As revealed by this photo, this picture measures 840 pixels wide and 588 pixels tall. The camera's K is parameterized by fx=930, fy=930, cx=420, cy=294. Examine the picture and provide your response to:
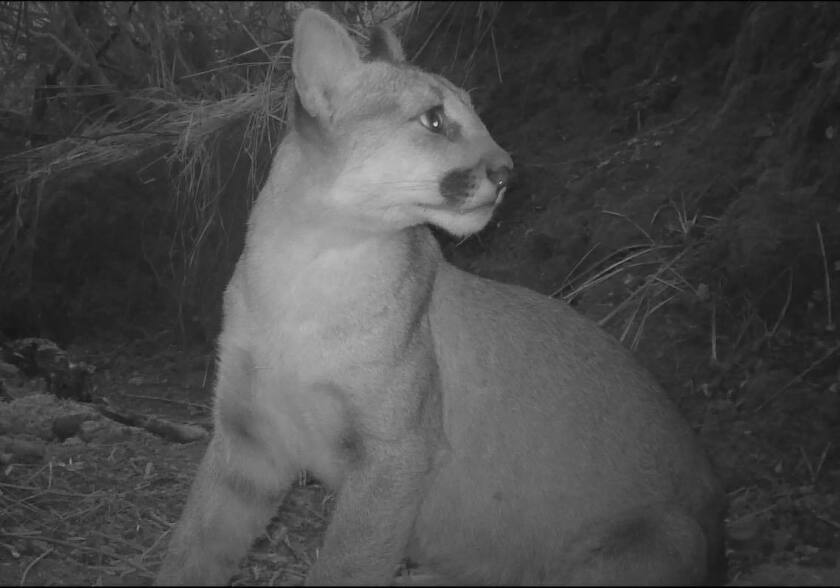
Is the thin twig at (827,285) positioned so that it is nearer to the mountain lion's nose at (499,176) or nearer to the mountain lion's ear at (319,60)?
the mountain lion's nose at (499,176)

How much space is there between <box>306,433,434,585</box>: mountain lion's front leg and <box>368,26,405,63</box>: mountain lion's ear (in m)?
1.87

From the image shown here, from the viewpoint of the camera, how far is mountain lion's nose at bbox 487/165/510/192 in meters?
3.72

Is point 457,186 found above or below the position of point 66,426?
above

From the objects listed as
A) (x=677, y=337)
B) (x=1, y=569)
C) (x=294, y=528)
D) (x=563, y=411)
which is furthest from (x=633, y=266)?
(x=1, y=569)

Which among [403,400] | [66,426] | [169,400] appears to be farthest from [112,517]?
[169,400]

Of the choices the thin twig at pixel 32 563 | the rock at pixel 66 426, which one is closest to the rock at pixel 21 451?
the rock at pixel 66 426

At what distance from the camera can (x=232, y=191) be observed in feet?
23.6

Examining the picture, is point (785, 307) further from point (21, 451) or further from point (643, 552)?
point (21, 451)

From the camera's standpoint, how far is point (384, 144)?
3721mm

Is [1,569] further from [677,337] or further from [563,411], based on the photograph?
[677,337]

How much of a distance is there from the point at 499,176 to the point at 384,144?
0.48 metres

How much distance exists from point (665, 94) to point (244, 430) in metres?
5.00

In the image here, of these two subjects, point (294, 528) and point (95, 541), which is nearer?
point (95, 541)

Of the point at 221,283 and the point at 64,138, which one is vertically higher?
the point at 64,138
